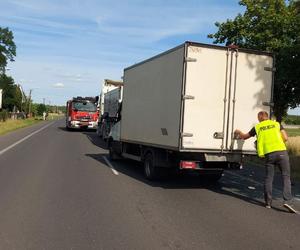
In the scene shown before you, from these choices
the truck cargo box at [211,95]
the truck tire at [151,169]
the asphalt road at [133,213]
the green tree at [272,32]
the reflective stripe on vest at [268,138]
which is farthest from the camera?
the green tree at [272,32]

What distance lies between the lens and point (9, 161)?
53.4ft

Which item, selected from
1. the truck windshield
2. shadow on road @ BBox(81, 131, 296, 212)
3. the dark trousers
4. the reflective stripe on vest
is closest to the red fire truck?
the truck windshield

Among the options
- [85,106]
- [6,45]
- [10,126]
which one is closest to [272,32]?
[85,106]

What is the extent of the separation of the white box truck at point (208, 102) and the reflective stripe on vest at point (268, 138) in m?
1.55

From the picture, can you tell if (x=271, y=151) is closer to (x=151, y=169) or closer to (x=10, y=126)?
(x=151, y=169)

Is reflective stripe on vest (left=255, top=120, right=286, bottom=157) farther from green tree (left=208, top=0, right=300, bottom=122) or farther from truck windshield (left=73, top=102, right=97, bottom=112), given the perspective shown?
truck windshield (left=73, top=102, right=97, bottom=112)

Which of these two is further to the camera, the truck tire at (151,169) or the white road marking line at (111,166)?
the white road marking line at (111,166)

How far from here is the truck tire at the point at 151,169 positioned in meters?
12.4

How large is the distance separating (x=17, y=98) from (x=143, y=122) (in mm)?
93986

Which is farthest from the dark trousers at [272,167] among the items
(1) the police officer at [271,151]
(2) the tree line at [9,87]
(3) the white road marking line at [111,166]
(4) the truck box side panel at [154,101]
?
(2) the tree line at [9,87]

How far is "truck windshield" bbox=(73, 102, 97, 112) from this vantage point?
126 ft

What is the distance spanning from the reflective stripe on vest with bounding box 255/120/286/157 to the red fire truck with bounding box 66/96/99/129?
29272 millimetres

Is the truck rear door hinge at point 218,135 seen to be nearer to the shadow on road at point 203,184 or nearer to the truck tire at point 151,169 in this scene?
the shadow on road at point 203,184

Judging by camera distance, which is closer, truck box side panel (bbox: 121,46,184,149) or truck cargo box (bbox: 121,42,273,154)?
truck cargo box (bbox: 121,42,273,154)
